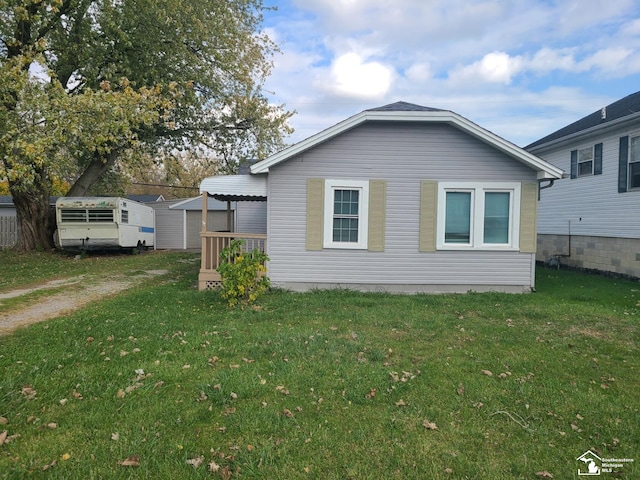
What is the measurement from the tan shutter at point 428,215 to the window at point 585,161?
6.52 m

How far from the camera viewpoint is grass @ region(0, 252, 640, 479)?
2688 millimetres

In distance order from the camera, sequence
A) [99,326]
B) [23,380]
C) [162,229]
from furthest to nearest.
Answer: [162,229], [99,326], [23,380]

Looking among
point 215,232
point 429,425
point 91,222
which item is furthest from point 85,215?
point 429,425

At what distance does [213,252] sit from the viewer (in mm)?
9102

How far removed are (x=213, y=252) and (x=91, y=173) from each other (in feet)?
37.6

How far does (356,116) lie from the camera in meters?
8.48

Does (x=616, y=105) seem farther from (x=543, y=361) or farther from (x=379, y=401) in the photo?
(x=379, y=401)

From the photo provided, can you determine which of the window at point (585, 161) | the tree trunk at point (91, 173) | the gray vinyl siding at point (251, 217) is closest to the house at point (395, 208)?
the gray vinyl siding at point (251, 217)

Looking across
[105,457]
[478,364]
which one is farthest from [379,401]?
[105,457]

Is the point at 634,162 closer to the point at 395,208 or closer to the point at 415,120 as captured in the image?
the point at 415,120

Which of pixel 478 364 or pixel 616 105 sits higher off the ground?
pixel 616 105

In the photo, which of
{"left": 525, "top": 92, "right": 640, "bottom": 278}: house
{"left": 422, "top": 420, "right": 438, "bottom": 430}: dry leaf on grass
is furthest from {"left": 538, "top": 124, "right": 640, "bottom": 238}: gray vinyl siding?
{"left": 422, "top": 420, "right": 438, "bottom": 430}: dry leaf on grass

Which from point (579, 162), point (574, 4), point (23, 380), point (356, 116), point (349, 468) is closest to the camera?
point (349, 468)

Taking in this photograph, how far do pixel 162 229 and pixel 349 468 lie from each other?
21.8m
